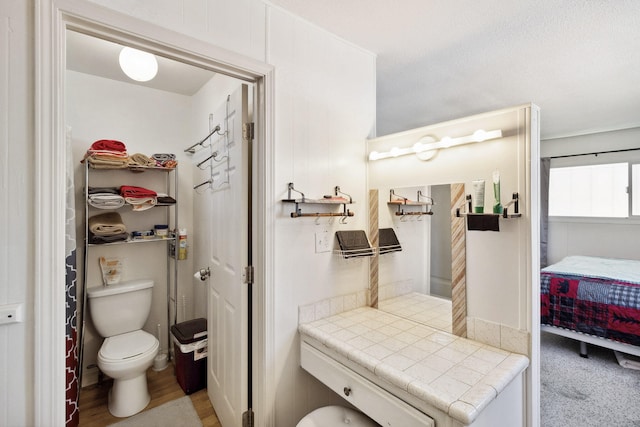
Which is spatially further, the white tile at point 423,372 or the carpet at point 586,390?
the carpet at point 586,390

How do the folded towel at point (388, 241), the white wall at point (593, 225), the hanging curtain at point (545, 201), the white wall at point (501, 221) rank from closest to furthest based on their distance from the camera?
the white wall at point (501, 221), the folded towel at point (388, 241), the white wall at point (593, 225), the hanging curtain at point (545, 201)

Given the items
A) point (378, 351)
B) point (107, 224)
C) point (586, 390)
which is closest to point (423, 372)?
point (378, 351)

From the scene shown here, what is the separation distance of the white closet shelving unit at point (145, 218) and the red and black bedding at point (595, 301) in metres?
3.61

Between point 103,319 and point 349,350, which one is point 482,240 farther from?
point 103,319

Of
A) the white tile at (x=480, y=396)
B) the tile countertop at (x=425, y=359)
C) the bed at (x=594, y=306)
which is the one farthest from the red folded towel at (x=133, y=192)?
the bed at (x=594, y=306)

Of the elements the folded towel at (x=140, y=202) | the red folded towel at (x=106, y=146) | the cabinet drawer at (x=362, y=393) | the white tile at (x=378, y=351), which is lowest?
the cabinet drawer at (x=362, y=393)

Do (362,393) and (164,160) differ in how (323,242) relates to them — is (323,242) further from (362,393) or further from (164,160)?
(164,160)

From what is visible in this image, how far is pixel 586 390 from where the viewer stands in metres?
2.34

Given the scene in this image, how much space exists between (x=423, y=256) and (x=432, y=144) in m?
0.64

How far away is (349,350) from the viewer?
137 cm

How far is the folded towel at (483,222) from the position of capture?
53.8 inches

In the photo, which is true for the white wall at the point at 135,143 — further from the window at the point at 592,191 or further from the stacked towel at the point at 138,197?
the window at the point at 592,191

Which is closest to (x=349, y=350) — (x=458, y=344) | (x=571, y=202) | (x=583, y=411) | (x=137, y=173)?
(x=458, y=344)

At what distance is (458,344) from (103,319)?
2485 mm
